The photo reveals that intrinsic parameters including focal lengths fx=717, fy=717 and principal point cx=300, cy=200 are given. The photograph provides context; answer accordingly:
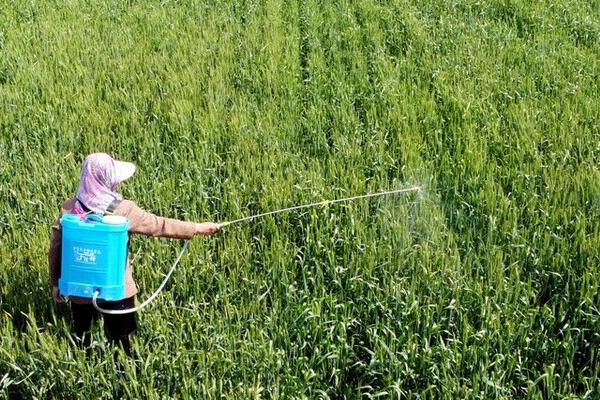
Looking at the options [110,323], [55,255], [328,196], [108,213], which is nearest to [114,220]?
[108,213]

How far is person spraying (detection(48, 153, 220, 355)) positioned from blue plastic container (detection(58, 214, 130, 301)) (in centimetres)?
6

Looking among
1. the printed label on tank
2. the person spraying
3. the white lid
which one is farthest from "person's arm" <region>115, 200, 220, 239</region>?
the printed label on tank

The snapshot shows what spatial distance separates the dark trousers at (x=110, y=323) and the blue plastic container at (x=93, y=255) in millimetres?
227

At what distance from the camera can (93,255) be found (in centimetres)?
269

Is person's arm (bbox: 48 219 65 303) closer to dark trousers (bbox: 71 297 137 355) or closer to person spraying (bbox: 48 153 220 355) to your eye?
person spraying (bbox: 48 153 220 355)

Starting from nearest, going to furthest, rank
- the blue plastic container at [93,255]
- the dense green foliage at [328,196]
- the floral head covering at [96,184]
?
the blue plastic container at [93,255] < the floral head covering at [96,184] < the dense green foliage at [328,196]

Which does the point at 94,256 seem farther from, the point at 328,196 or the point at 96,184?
the point at 328,196

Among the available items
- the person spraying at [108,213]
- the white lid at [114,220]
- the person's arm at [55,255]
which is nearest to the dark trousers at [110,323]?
the person spraying at [108,213]

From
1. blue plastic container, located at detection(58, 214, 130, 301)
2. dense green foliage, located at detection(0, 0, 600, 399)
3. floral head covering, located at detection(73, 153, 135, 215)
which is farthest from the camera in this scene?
dense green foliage, located at detection(0, 0, 600, 399)

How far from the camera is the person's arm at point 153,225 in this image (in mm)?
2867

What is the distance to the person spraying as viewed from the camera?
2791mm

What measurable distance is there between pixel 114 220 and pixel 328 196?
1.55m

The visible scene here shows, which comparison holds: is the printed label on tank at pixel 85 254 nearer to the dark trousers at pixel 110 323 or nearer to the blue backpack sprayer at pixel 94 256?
the blue backpack sprayer at pixel 94 256

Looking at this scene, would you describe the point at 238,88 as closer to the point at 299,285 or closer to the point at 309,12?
the point at 309,12
